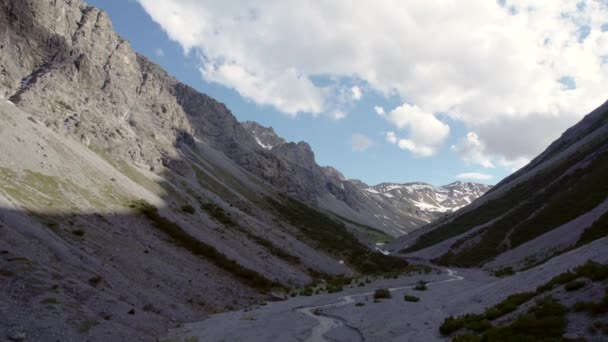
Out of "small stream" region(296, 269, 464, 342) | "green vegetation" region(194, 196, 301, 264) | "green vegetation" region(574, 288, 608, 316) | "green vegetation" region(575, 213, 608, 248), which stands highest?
"green vegetation" region(575, 213, 608, 248)

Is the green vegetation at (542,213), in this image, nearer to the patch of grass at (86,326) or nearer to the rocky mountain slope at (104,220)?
the rocky mountain slope at (104,220)

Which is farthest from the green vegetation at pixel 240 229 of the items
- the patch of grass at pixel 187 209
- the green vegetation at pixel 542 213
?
the green vegetation at pixel 542 213

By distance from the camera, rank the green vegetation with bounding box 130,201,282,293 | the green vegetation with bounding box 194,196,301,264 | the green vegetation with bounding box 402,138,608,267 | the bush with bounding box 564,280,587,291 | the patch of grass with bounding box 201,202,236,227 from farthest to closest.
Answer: the green vegetation with bounding box 402,138,608,267 → the patch of grass with bounding box 201,202,236,227 → the green vegetation with bounding box 194,196,301,264 → the green vegetation with bounding box 130,201,282,293 → the bush with bounding box 564,280,587,291

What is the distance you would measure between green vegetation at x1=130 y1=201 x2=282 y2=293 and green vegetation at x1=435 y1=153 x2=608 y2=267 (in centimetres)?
6558

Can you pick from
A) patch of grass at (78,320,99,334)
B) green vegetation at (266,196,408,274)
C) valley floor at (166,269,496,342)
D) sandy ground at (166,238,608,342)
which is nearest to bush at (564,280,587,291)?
sandy ground at (166,238,608,342)

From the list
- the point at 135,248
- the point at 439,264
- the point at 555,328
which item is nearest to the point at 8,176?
the point at 135,248

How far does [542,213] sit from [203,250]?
83601 millimetres

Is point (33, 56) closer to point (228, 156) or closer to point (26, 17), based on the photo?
point (26, 17)

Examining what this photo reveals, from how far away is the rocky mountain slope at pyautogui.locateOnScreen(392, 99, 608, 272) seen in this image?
231 feet

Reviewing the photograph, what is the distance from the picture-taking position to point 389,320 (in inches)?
987

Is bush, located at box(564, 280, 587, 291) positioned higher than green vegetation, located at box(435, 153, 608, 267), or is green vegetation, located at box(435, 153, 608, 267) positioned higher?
green vegetation, located at box(435, 153, 608, 267)

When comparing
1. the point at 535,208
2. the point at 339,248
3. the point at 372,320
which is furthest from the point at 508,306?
the point at 535,208

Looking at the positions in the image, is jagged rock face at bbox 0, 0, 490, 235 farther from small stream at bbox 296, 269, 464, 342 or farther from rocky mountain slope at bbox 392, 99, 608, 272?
rocky mountain slope at bbox 392, 99, 608, 272

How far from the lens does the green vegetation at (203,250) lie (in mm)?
48969
